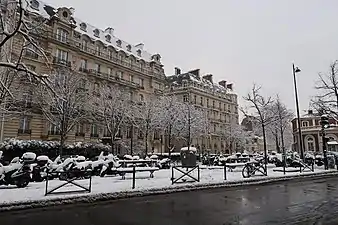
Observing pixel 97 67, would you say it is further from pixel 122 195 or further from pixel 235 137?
pixel 122 195

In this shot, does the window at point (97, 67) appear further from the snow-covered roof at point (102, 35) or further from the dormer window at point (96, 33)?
the dormer window at point (96, 33)

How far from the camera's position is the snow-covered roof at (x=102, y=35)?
120 ft

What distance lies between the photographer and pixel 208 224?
5.79m

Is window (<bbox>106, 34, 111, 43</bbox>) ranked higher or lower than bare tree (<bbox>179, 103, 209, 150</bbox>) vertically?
higher

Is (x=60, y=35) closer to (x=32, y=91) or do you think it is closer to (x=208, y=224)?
(x=32, y=91)

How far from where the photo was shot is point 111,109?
3200 centimetres

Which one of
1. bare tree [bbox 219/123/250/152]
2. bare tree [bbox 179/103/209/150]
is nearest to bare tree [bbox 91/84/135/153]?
bare tree [bbox 179/103/209/150]

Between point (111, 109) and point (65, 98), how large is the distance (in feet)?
29.9

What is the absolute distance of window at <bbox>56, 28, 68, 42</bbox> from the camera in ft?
113

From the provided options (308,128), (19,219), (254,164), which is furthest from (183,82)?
(19,219)

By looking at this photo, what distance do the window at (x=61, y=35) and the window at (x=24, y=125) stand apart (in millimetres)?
10722

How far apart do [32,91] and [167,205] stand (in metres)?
22.1

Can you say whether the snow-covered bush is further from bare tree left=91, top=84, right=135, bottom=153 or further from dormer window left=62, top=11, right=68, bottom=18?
dormer window left=62, top=11, right=68, bottom=18

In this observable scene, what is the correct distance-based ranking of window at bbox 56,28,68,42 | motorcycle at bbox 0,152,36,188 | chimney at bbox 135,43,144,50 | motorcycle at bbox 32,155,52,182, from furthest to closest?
chimney at bbox 135,43,144,50
window at bbox 56,28,68,42
motorcycle at bbox 32,155,52,182
motorcycle at bbox 0,152,36,188
